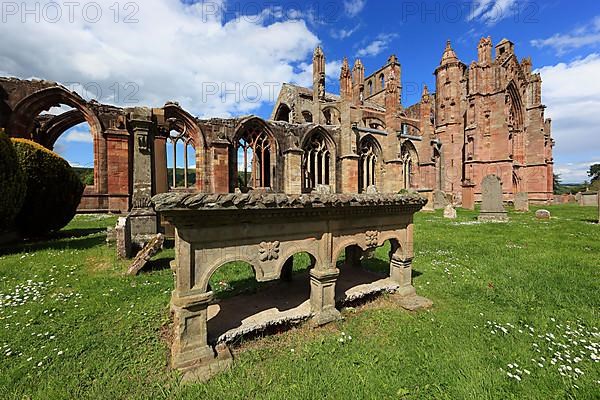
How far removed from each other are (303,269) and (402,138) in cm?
2486

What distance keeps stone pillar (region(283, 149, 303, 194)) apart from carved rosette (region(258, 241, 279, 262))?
15711 millimetres

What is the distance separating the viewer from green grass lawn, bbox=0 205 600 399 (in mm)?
2320

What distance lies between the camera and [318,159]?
21156mm

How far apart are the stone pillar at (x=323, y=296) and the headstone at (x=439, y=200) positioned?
22354 millimetres

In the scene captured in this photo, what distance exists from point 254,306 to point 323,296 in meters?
1.04

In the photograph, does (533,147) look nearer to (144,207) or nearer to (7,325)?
(144,207)

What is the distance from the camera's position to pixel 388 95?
23469mm

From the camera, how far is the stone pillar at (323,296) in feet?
11.4

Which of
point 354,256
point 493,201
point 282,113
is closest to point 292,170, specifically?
point 493,201

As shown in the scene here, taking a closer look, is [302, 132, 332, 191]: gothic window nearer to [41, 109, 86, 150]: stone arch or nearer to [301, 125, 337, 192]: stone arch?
[301, 125, 337, 192]: stone arch

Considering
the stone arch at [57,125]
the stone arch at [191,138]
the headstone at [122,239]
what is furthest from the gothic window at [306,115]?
the headstone at [122,239]

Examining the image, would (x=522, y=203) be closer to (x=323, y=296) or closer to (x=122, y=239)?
(x=323, y=296)

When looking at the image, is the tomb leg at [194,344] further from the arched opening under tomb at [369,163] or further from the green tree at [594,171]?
the green tree at [594,171]

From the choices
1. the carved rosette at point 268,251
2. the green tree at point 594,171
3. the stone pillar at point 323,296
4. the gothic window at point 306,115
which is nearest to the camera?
the carved rosette at point 268,251
